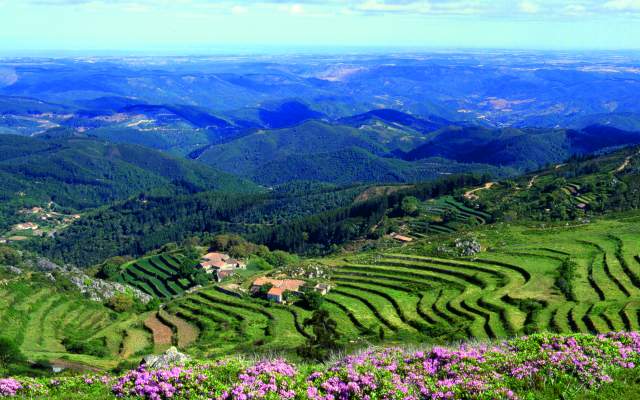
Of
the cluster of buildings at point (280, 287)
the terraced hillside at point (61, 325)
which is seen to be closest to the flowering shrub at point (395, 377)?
the terraced hillside at point (61, 325)

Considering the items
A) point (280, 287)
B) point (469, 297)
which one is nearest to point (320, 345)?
point (469, 297)

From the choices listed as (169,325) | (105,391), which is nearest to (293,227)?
(169,325)

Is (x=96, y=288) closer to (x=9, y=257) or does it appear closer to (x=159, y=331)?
(x=159, y=331)

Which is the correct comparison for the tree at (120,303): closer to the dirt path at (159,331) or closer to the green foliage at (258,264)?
the dirt path at (159,331)

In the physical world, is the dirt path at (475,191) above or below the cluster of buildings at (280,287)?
below

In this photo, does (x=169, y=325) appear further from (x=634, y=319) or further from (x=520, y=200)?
(x=520, y=200)

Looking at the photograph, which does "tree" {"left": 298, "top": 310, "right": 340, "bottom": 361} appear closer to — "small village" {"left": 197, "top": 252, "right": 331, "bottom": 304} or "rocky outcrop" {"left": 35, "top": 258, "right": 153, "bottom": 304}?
"small village" {"left": 197, "top": 252, "right": 331, "bottom": 304}
